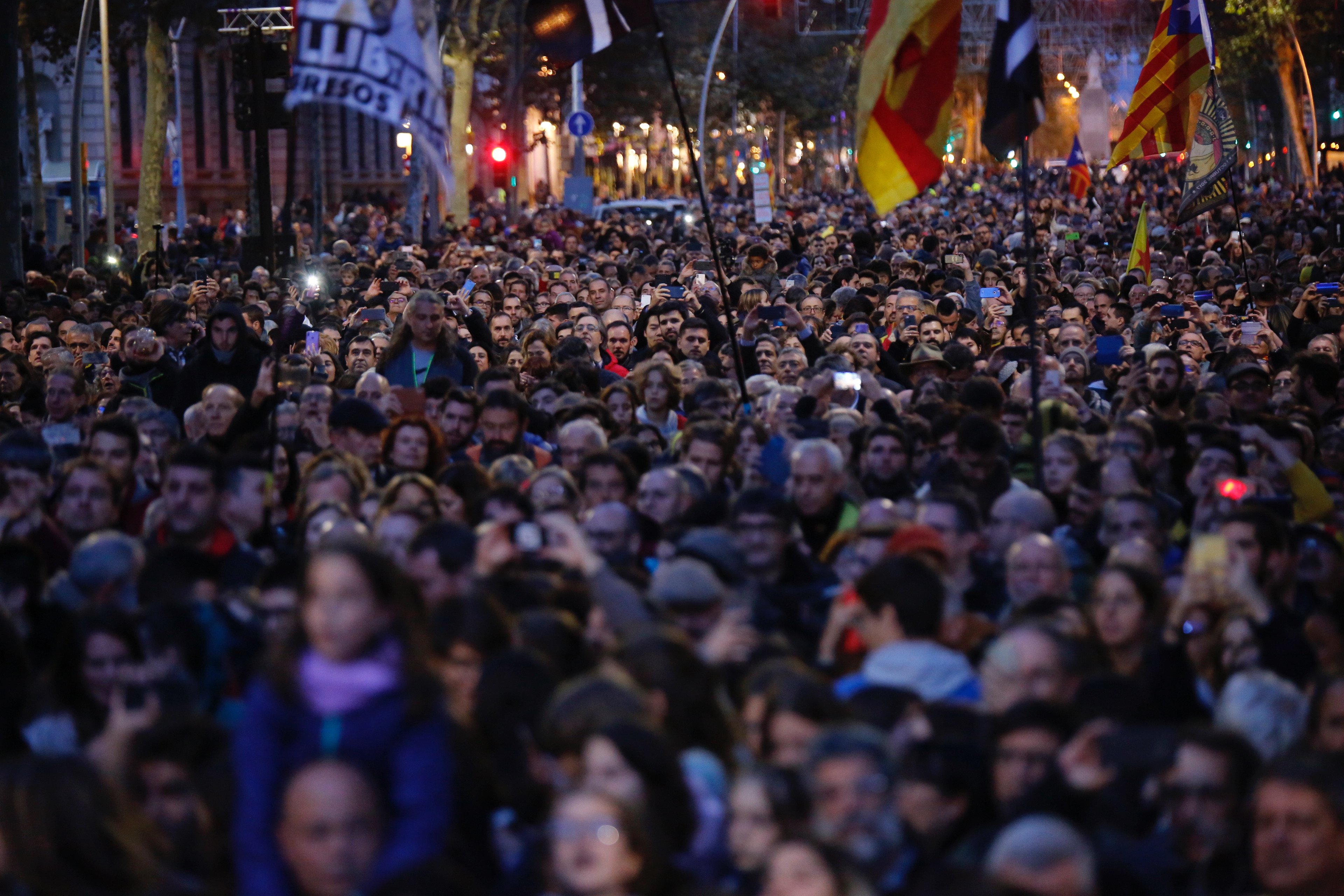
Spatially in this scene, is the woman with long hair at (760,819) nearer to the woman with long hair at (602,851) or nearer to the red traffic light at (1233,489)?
the woman with long hair at (602,851)

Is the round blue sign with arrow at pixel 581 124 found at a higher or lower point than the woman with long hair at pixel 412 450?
higher

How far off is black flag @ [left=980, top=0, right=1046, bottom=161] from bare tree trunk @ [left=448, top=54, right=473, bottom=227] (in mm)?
30823

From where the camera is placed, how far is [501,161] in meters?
46.7

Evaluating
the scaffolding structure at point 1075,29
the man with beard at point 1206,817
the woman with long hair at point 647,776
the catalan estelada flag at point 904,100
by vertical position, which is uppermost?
the scaffolding structure at point 1075,29

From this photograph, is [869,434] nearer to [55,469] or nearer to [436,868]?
[55,469]

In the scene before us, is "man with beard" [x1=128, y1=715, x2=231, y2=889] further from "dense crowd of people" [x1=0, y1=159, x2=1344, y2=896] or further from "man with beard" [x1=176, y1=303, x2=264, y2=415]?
"man with beard" [x1=176, y1=303, x2=264, y2=415]

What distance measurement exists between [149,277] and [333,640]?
22.7 metres

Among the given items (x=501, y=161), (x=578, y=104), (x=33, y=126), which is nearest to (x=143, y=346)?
(x=33, y=126)

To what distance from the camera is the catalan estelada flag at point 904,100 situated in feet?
33.6

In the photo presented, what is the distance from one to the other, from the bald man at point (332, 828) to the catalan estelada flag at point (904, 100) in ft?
21.0

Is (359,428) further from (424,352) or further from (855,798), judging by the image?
(855,798)

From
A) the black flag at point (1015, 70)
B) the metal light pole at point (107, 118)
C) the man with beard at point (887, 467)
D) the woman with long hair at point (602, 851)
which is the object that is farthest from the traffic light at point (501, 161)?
the woman with long hair at point (602, 851)

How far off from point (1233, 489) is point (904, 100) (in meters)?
3.08

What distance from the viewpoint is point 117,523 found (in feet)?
28.0
